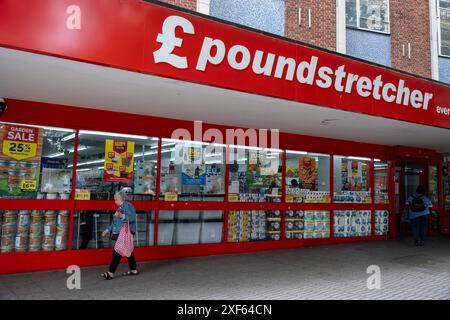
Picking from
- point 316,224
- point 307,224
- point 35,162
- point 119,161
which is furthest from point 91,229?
point 316,224

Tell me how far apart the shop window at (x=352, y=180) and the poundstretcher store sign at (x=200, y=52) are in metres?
3.15

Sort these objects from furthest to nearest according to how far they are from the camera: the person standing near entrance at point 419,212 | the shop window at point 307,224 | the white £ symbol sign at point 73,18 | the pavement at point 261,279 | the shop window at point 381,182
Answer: the shop window at point 381,182 → the person standing near entrance at point 419,212 → the shop window at point 307,224 → the pavement at point 261,279 → the white £ symbol sign at point 73,18

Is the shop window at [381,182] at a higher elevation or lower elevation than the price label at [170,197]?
higher

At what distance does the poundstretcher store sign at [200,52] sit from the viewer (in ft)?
15.0

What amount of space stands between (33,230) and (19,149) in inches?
57.0

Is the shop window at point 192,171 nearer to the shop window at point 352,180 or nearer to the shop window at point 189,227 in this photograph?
the shop window at point 189,227

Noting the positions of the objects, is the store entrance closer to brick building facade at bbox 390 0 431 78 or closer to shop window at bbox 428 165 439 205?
→ shop window at bbox 428 165 439 205

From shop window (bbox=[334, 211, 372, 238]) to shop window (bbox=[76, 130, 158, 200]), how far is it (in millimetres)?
5346

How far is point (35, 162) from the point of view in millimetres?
7344

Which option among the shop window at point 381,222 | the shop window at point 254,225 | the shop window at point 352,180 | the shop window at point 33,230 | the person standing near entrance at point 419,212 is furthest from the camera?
the shop window at point 381,222

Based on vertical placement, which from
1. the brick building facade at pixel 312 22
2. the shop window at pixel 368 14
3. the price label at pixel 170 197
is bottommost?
the price label at pixel 170 197

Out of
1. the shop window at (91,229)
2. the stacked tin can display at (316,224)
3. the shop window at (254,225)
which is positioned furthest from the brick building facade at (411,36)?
the shop window at (91,229)

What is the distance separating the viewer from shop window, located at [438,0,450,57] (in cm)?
1323
